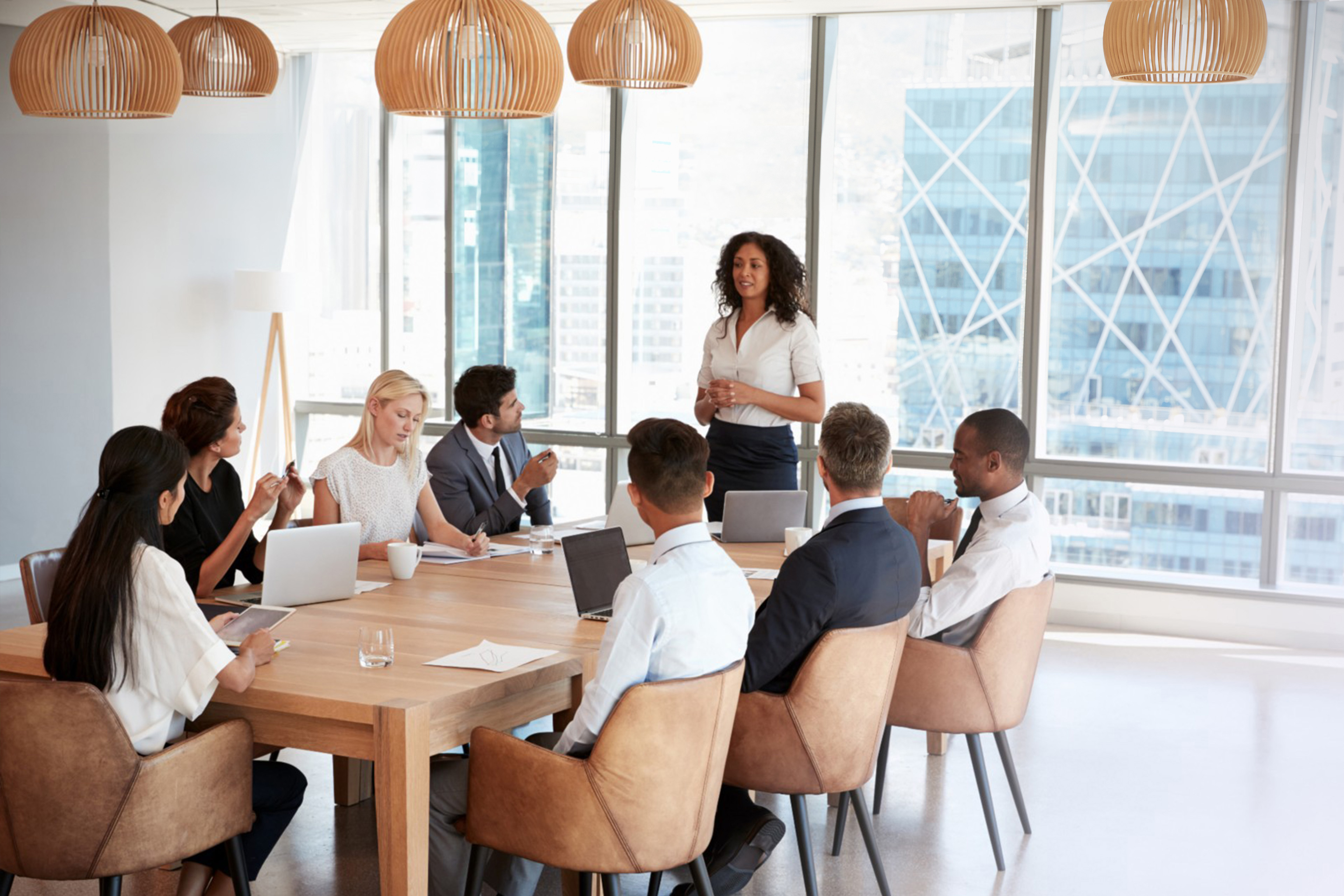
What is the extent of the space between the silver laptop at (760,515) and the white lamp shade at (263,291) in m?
4.10

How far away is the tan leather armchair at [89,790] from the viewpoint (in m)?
2.44

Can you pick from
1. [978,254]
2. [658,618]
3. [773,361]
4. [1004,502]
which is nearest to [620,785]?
[658,618]

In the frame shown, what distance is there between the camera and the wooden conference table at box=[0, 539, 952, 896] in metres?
2.55

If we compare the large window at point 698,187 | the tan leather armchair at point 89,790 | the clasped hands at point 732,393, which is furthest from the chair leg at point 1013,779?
the large window at point 698,187

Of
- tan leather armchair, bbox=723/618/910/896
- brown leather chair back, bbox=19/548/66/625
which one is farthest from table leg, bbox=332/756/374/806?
tan leather armchair, bbox=723/618/910/896

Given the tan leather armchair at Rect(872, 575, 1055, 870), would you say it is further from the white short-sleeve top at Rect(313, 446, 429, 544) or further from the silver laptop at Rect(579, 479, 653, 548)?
the white short-sleeve top at Rect(313, 446, 429, 544)

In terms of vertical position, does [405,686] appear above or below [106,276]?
below

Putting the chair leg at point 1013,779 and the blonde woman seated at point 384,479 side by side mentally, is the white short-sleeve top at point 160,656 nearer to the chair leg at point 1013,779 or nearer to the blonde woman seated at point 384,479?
the blonde woman seated at point 384,479

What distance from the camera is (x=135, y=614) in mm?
2549

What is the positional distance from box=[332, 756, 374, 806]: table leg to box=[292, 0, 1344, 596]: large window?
12.6 feet

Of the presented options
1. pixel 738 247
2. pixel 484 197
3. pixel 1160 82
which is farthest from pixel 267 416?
pixel 1160 82

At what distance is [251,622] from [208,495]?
0.97m

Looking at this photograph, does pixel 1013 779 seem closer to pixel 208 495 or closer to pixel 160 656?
pixel 160 656

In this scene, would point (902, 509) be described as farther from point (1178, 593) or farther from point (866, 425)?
point (1178, 593)
